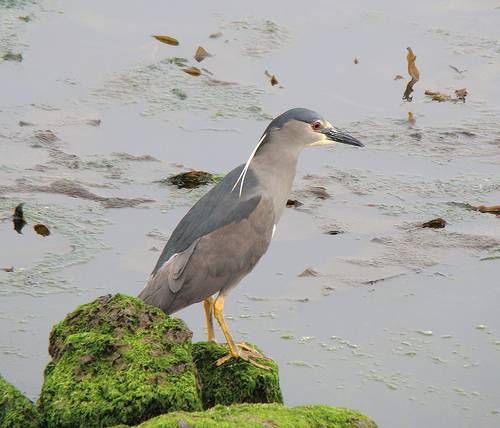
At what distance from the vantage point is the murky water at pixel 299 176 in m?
5.27

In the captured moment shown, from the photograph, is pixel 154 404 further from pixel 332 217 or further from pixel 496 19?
pixel 496 19

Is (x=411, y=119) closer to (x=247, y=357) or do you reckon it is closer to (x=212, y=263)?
(x=212, y=263)

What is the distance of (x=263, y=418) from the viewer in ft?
12.6

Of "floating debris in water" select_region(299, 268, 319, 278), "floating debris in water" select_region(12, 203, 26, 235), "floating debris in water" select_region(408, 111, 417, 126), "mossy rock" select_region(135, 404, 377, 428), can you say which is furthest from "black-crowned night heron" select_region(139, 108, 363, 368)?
"floating debris in water" select_region(408, 111, 417, 126)

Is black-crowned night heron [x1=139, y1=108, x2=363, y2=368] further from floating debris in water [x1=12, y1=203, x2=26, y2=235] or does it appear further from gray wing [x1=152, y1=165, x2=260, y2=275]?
floating debris in water [x1=12, y1=203, x2=26, y2=235]

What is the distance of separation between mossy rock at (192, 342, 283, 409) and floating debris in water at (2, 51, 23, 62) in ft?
14.8

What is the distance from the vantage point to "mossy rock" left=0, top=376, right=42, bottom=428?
4121mm

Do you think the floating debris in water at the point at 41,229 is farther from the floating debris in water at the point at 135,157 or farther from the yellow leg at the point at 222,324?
the yellow leg at the point at 222,324

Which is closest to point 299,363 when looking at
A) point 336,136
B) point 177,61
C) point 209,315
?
point 209,315

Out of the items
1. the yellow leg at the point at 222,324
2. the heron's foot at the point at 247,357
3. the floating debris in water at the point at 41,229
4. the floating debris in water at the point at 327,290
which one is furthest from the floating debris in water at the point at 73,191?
the heron's foot at the point at 247,357

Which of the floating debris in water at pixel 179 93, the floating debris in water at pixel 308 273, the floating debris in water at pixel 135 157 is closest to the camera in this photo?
the floating debris in water at pixel 308 273

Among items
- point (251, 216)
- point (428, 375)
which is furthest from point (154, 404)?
point (428, 375)

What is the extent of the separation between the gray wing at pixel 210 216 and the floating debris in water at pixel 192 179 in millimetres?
1765

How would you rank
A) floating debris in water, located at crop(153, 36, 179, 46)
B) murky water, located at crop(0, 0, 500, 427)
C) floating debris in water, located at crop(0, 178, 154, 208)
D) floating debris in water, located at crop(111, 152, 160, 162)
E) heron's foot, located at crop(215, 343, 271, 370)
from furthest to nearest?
floating debris in water, located at crop(153, 36, 179, 46) < floating debris in water, located at crop(111, 152, 160, 162) < floating debris in water, located at crop(0, 178, 154, 208) < murky water, located at crop(0, 0, 500, 427) < heron's foot, located at crop(215, 343, 271, 370)
